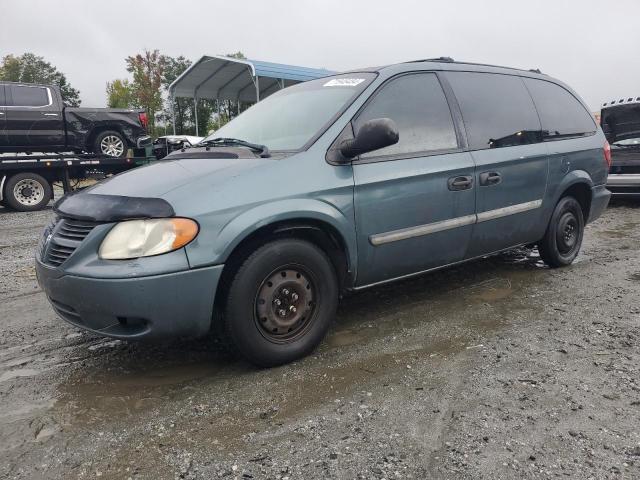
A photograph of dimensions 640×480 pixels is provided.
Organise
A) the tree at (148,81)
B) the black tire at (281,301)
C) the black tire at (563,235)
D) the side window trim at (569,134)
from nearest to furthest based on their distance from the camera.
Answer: the black tire at (281,301), the side window trim at (569,134), the black tire at (563,235), the tree at (148,81)

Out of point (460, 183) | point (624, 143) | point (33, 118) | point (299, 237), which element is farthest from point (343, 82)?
point (33, 118)

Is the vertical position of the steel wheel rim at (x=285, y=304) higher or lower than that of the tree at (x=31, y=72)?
lower

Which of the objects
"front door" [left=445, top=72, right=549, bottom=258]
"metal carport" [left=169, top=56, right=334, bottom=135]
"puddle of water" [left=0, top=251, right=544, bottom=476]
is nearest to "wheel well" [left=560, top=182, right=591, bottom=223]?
"front door" [left=445, top=72, right=549, bottom=258]

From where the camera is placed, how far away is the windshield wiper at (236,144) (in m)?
3.13

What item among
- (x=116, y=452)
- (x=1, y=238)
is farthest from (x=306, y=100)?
(x=1, y=238)

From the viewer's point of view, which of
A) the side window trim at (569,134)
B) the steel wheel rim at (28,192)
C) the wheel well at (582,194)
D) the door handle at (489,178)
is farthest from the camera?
the steel wheel rim at (28,192)

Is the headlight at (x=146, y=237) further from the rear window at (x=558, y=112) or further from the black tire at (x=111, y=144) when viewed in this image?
the black tire at (x=111, y=144)

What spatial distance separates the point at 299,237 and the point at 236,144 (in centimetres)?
88

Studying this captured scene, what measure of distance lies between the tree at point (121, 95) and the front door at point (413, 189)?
4069cm

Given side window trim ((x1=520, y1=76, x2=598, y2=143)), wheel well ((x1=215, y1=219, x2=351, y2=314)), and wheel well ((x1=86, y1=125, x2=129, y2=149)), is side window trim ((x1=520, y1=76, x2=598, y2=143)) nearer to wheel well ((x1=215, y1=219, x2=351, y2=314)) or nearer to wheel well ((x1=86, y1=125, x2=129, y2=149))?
wheel well ((x1=215, y1=219, x2=351, y2=314))

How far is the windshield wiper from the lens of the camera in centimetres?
313

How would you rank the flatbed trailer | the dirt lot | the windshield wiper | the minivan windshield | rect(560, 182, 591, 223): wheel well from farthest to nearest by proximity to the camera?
1. the flatbed trailer
2. rect(560, 182, 591, 223): wheel well
3. the minivan windshield
4. the windshield wiper
5. the dirt lot

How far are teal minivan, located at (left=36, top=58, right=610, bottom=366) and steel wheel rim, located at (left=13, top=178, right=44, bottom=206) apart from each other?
8235mm

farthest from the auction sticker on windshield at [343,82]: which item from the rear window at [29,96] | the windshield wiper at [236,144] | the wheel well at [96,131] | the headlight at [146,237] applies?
the wheel well at [96,131]
